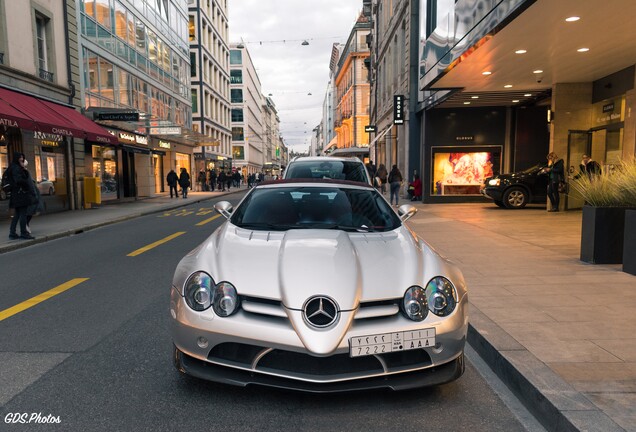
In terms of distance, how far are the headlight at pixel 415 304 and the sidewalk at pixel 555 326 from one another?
2.90 ft

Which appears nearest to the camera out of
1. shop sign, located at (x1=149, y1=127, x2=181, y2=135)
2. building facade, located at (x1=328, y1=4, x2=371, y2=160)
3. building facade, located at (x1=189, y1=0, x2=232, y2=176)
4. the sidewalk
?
the sidewalk

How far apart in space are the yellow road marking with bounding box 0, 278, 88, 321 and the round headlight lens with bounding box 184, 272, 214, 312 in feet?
10.5

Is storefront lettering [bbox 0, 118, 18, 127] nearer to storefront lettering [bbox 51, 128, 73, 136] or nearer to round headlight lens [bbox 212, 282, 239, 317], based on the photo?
storefront lettering [bbox 51, 128, 73, 136]

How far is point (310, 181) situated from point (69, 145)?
56.2ft

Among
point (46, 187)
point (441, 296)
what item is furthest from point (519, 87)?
point (46, 187)

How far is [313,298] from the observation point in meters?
2.69

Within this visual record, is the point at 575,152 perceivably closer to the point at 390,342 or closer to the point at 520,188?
the point at 520,188

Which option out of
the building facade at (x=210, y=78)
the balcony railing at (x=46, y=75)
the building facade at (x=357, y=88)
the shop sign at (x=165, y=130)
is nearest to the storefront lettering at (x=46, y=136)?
the balcony railing at (x=46, y=75)

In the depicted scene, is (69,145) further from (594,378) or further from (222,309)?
(594,378)

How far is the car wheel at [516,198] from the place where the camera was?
1650 cm

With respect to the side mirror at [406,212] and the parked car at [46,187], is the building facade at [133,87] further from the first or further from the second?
the side mirror at [406,212]

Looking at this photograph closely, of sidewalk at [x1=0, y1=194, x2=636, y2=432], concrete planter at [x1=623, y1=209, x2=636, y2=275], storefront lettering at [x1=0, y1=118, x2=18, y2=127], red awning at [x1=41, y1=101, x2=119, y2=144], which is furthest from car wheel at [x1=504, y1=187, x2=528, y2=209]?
storefront lettering at [x1=0, y1=118, x2=18, y2=127]

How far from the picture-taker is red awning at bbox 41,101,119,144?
1666 cm

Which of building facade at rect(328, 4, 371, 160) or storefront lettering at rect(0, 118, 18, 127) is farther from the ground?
building facade at rect(328, 4, 371, 160)
